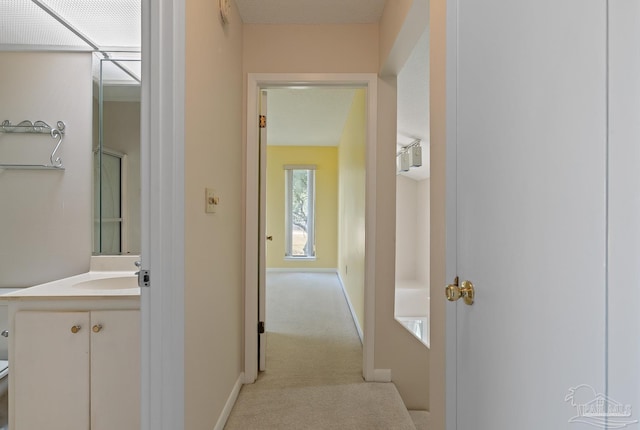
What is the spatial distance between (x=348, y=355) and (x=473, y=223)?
2212 mm

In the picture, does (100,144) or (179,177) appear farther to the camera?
(100,144)

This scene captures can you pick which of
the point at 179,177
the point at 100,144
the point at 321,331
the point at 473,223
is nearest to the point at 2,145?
the point at 100,144

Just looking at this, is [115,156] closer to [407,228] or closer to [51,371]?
[51,371]

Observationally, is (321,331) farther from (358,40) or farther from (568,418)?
(568,418)

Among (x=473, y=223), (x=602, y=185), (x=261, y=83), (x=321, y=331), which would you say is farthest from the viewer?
(x=321, y=331)

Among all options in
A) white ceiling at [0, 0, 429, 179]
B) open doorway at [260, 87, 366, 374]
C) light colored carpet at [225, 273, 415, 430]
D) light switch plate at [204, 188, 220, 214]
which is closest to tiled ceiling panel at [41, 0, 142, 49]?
white ceiling at [0, 0, 429, 179]

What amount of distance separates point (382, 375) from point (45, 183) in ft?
7.99

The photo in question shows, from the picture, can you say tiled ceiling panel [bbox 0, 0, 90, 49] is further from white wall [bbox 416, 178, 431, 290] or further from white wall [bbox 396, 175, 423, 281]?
white wall [bbox 396, 175, 423, 281]

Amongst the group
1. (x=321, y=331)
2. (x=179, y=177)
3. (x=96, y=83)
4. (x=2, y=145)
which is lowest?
(x=321, y=331)

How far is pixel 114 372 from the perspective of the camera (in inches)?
55.4

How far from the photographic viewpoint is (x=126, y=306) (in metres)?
1.43

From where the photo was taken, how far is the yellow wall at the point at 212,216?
53.5 inches

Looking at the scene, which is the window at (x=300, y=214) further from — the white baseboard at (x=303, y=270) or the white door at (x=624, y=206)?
the white door at (x=624, y=206)

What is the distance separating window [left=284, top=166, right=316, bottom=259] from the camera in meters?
6.97
